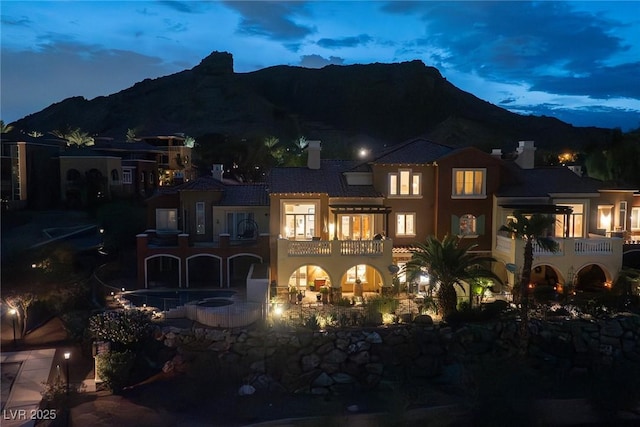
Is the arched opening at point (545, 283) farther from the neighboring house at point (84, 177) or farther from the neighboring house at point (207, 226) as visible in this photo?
the neighboring house at point (84, 177)

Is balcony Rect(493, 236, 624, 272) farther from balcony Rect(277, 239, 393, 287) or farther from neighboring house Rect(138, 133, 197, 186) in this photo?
neighboring house Rect(138, 133, 197, 186)

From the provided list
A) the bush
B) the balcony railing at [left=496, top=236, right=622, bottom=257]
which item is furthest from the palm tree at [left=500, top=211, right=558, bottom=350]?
the bush

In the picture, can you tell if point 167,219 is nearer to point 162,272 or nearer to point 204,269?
point 162,272

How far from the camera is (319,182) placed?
2756 centimetres

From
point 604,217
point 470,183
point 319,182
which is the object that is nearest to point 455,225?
point 470,183

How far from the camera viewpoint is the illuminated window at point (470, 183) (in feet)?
89.9

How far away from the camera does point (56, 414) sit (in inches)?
700

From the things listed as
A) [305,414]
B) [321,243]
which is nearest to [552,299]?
[321,243]

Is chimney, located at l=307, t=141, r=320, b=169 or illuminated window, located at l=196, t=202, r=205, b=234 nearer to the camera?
chimney, located at l=307, t=141, r=320, b=169

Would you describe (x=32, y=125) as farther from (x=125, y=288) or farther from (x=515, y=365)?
(x=515, y=365)

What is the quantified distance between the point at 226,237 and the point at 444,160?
12276 millimetres

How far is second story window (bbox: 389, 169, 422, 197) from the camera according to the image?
89.6 feet

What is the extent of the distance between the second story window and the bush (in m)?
15.1

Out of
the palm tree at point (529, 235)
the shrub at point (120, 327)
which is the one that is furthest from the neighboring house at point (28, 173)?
the palm tree at point (529, 235)
